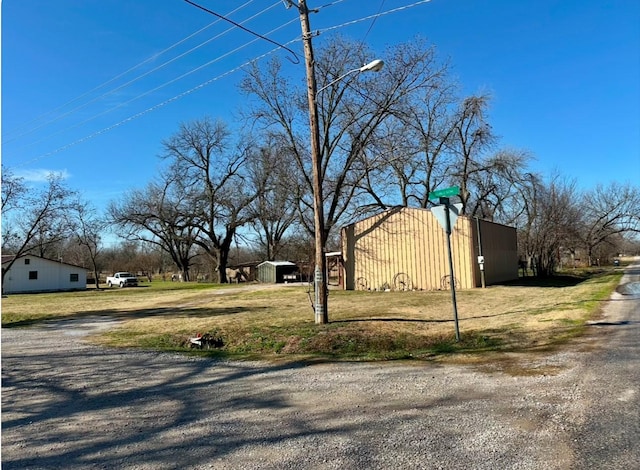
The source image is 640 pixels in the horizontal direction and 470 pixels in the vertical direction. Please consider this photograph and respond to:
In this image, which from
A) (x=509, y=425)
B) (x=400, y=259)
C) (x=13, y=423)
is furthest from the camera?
(x=400, y=259)

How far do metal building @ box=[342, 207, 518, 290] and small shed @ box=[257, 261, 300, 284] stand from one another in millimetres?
15928

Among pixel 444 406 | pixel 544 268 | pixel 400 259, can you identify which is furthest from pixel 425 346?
pixel 544 268

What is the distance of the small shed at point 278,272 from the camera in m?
43.3

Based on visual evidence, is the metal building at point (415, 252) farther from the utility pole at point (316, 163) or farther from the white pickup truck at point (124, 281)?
the white pickup truck at point (124, 281)

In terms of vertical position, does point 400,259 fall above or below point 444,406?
above

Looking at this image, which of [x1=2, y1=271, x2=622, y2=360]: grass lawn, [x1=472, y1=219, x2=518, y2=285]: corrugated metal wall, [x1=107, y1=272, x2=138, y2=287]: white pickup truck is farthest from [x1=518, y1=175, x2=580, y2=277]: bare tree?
[x1=107, y1=272, x2=138, y2=287]: white pickup truck

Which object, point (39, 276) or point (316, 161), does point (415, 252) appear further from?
point (39, 276)

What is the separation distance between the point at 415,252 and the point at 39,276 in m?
41.2

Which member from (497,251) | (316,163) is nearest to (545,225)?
(497,251)

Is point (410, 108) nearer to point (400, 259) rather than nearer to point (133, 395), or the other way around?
point (400, 259)

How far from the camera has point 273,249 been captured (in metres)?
57.5

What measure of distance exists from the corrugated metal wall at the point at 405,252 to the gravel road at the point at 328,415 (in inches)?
681

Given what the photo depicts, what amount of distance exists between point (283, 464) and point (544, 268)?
136ft

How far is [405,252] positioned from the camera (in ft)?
83.8
